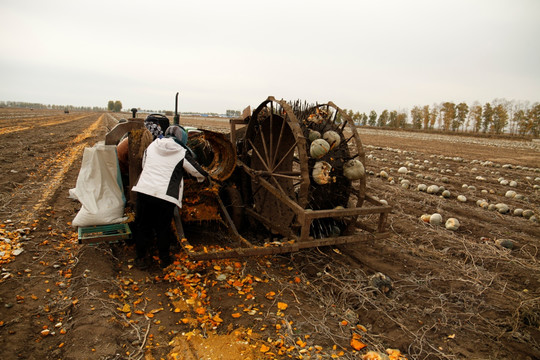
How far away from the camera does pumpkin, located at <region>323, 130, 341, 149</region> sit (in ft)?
15.4

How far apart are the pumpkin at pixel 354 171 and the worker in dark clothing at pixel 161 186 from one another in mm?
2065

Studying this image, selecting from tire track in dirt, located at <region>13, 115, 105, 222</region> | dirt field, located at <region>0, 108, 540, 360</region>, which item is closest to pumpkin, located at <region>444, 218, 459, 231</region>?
dirt field, located at <region>0, 108, 540, 360</region>

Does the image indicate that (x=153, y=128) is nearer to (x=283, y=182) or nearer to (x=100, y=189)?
(x=100, y=189)

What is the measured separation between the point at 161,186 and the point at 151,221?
62cm

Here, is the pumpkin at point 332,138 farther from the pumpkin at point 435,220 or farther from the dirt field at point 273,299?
the pumpkin at point 435,220

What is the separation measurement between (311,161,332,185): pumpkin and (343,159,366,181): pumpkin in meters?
0.36

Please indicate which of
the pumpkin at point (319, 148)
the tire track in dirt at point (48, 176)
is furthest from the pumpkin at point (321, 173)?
the tire track in dirt at point (48, 176)

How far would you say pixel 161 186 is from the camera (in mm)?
3914

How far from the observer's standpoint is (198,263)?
4.51 m

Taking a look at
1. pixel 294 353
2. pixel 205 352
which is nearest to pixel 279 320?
pixel 294 353

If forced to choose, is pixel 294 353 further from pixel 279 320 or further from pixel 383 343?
pixel 383 343

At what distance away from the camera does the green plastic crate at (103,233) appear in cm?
410

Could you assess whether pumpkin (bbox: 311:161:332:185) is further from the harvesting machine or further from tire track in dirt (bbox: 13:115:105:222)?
tire track in dirt (bbox: 13:115:105:222)

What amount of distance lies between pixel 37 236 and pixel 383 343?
5.25 meters
